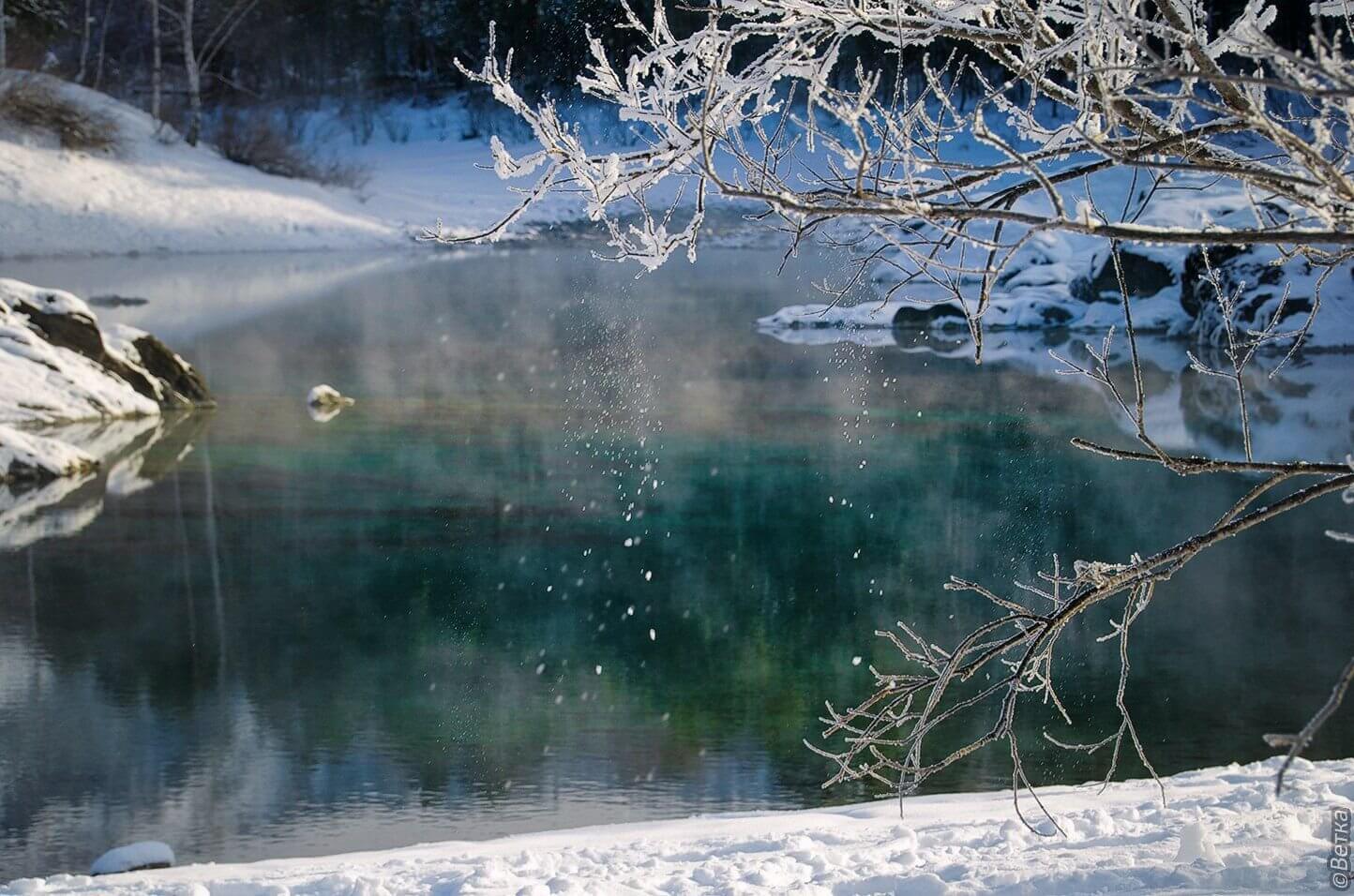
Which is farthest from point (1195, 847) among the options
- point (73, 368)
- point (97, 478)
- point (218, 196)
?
point (218, 196)

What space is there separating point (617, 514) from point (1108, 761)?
3781 millimetres

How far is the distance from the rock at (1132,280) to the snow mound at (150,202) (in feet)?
37.5

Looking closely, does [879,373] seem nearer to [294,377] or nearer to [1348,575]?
[294,377]

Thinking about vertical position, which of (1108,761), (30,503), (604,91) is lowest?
(1108,761)

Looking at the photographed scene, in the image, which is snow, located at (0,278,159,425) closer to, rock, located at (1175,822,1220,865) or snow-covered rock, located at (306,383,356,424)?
snow-covered rock, located at (306,383,356,424)

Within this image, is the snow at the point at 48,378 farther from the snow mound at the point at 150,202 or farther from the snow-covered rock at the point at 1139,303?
the snow mound at the point at 150,202

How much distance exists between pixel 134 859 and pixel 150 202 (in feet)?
68.6

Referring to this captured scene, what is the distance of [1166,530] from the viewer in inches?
315

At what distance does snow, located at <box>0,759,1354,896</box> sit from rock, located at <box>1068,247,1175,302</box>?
13811 mm

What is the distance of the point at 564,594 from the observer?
701 centimetres

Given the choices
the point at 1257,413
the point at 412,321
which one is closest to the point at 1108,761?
the point at 1257,413

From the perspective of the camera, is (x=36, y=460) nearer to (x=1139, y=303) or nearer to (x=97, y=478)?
(x=97, y=478)

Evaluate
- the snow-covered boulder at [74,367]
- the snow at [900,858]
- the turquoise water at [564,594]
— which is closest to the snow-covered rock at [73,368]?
the snow-covered boulder at [74,367]

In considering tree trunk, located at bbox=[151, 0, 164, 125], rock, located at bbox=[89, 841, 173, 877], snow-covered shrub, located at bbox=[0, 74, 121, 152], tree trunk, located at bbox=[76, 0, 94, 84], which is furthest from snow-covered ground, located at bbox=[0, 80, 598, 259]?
rock, located at bbox=[89, 841, 173, 877]
